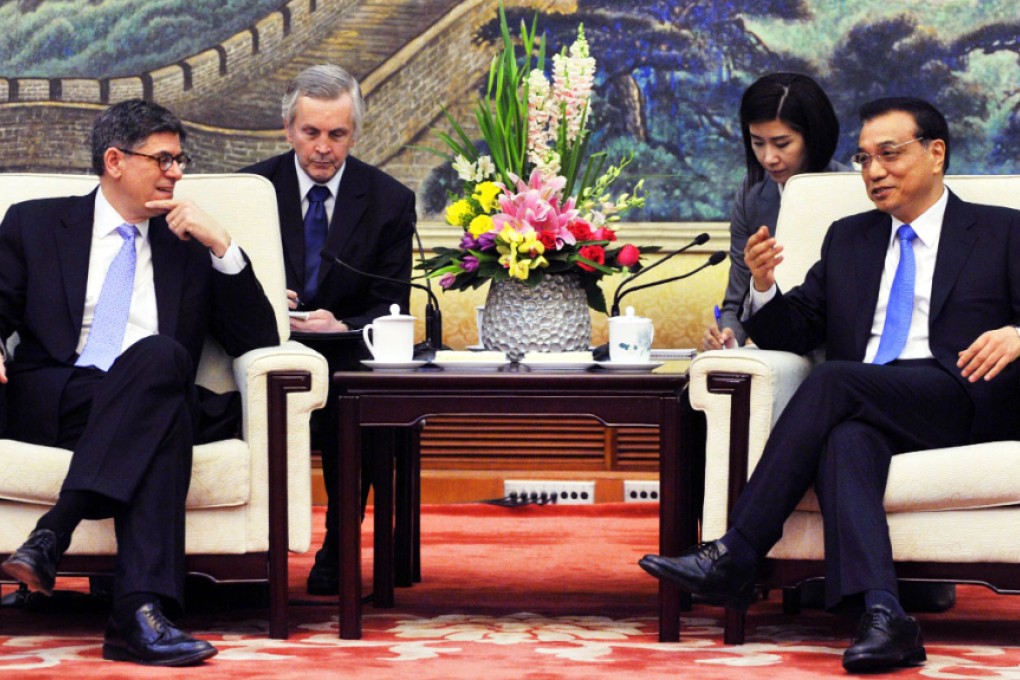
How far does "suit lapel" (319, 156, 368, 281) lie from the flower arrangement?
0.54 meters

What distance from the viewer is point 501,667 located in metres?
2.75

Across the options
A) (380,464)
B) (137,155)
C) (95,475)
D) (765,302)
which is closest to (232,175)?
(137,155)

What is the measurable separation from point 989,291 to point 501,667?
133cm

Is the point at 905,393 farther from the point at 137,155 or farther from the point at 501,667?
the point at 137,155

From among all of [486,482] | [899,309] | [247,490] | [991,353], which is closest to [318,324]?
[247,490]

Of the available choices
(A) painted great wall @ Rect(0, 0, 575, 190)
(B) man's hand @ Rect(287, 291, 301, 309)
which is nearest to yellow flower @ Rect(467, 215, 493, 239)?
(B) man's hand @ Rect(287, 291, 301, 309)

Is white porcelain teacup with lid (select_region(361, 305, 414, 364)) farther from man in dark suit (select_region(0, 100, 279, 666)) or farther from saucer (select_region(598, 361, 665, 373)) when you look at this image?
saucer (select_region(598, 361, 665, 373))

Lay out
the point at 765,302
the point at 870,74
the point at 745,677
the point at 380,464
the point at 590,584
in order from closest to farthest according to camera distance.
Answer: the point at 745,677 < the point at 765,302 < the point at 380,464 < the point at 590,584 < the point at 870,74

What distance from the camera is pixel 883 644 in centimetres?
273

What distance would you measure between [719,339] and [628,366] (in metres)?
0.50

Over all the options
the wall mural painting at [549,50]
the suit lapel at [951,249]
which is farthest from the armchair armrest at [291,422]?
the wall mural painting at [549,50]

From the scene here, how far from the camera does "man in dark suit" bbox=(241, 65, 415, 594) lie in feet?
12.9

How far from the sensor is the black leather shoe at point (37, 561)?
8.95 feet

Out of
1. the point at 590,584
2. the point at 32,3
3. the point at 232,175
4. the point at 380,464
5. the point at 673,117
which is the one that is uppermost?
the point at 32,3
